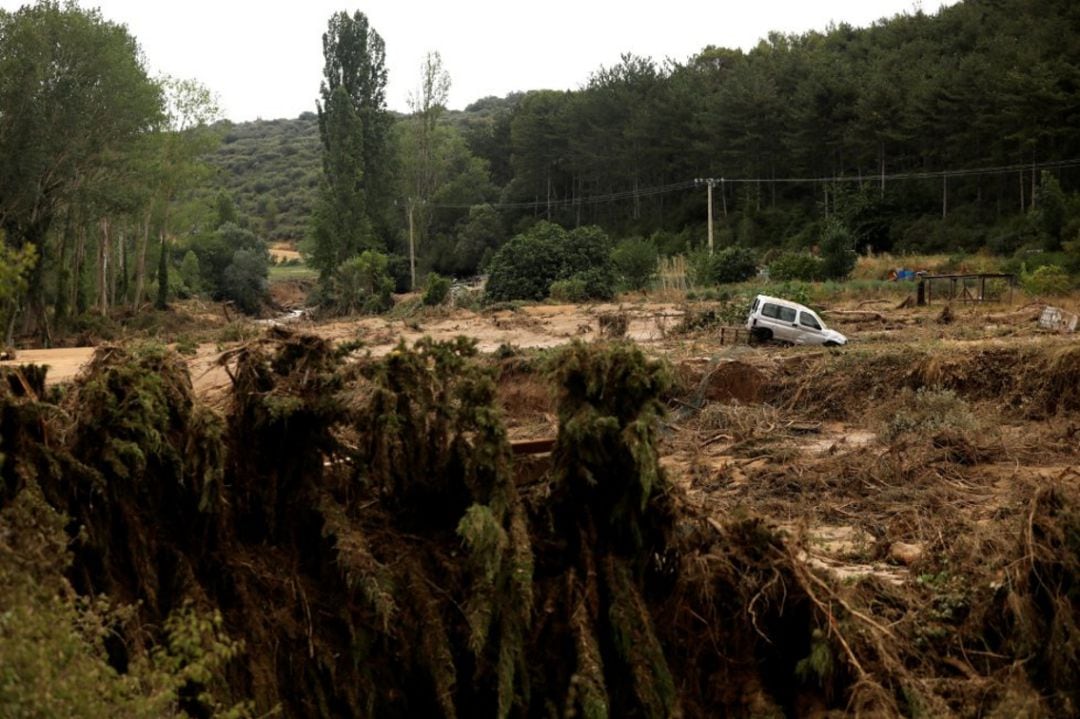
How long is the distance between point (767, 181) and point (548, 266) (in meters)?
25.9

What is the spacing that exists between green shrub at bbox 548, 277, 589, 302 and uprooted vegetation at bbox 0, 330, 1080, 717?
35321 millimetres

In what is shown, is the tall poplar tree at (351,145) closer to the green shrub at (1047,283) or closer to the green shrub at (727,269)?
the green shrub at (727,269)

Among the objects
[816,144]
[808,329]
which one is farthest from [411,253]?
[808,329]

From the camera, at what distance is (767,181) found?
2815 inches

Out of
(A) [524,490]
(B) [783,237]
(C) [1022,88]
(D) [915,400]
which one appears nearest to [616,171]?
(B) [783,237]

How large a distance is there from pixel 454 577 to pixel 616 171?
7491 centimetres

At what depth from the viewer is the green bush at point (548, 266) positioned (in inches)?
1928

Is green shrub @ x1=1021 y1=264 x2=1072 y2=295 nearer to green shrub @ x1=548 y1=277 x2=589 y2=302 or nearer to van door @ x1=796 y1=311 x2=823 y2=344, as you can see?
van door @ x1=796 y1=311 x2=823 y2=344

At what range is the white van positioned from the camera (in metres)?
27.7

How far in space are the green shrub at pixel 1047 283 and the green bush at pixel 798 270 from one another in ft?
38.2

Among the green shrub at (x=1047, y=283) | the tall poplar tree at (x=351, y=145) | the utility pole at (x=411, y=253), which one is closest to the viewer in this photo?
the green shrub at (x=1047, y=283)

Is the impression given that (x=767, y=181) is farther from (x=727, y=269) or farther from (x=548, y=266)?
(x=548, y=266)

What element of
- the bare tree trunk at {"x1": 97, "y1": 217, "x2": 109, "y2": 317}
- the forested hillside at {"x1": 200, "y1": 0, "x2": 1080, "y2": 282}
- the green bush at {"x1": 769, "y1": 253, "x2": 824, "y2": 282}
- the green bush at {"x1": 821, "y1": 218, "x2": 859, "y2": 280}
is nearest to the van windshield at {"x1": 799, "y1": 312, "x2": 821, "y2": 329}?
the green bush at {"x1": 769, "y1": 253, "x2": 824, "y2": 282}

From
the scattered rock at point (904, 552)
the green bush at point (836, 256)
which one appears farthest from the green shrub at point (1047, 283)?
the scattered rock at point (904, 552)
